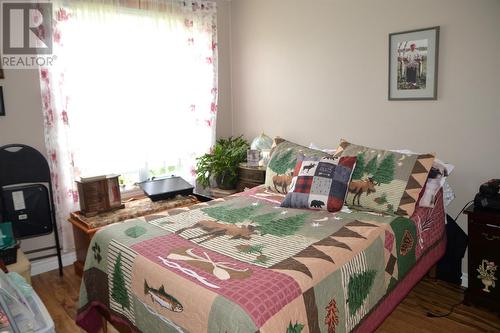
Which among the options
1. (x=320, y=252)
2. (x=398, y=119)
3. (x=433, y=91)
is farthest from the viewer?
(x=398, y=119)

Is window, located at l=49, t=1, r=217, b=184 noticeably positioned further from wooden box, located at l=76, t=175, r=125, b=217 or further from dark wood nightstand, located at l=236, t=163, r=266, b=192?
dark wood nightstand, located at l=236, t=163, r=266, b=192

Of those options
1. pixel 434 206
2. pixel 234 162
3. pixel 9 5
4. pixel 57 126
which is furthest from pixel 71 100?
pixel 434 206

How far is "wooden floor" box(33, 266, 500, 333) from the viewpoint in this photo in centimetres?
229

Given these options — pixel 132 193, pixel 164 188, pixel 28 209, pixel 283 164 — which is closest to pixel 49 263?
pixel 28 209

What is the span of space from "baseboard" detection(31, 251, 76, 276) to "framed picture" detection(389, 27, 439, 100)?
10.1 feet

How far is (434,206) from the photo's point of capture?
2.48 metres

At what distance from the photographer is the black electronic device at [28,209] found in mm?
2832

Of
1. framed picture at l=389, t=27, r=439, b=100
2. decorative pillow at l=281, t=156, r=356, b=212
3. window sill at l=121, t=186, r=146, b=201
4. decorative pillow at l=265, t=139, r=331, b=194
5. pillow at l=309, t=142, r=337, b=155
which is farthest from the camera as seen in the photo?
window sill at l=121, t=186, r=146, b=201

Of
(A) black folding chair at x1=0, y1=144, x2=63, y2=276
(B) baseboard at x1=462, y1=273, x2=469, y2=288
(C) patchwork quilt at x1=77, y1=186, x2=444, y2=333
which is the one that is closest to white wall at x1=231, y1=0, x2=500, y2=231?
(B) baseboard at x1=462, y1=273, x2=469, y2=288

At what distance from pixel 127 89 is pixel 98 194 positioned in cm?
102

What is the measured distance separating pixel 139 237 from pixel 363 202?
4.71 ft

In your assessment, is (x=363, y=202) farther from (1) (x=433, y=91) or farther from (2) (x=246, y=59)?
(2) (x=246, y=59)

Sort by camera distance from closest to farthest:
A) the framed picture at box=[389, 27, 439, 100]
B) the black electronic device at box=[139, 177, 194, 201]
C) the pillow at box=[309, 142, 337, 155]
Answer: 1. the framed picture at box=[389, 27, 439, 100]
2. the pillow at box=[309, 142, 337, 155]
3. the black electronic device at box=[139, 177, 194, 201]

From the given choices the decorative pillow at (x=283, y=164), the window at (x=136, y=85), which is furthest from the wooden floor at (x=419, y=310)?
the decorative pillow at (x=283, y=164)
